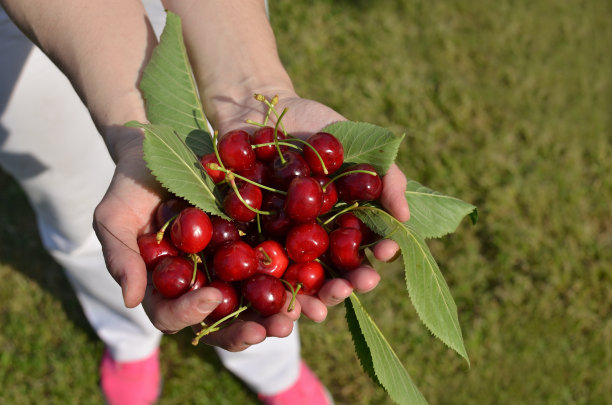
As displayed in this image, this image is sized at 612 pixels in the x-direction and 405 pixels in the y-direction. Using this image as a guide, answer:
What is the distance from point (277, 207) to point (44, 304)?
2695 millimetres

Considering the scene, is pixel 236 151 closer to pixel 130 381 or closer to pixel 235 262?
pixel 235 262

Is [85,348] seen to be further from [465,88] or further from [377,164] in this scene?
[465,88]

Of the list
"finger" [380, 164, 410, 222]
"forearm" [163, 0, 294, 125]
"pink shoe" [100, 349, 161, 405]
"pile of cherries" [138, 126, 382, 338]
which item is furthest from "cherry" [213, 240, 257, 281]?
"pink shoe" [100, 349, 161, 405]

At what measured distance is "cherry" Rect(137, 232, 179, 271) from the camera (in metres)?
2.01

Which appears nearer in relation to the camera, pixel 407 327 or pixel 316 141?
pixel 316 141

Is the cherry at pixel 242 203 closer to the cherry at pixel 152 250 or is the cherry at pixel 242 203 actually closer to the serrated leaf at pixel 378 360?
the cherry at pixel 152 250

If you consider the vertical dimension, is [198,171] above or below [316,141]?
below

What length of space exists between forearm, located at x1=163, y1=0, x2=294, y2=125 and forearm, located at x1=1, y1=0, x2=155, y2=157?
362mm

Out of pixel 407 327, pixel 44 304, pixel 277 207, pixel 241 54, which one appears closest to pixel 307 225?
pixel 277 207

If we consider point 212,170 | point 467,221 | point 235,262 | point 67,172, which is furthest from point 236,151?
point 467,221

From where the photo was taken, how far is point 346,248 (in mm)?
2033

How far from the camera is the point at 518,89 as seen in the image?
550 cm

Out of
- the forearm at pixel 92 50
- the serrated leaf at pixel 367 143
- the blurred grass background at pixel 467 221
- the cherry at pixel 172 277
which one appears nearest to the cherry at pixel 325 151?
the serrated leaf at pixel 367 143

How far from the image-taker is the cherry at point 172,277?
1884 millimetres
